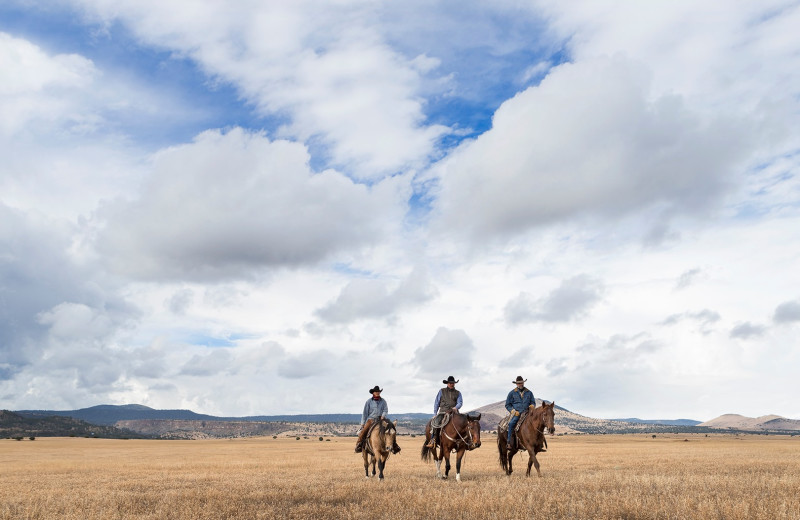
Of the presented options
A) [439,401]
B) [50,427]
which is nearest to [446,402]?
[439,401]

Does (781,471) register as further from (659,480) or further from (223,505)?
(223,505)

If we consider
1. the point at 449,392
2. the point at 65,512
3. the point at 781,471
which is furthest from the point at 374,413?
the point at 781,471

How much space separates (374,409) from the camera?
2186 cm

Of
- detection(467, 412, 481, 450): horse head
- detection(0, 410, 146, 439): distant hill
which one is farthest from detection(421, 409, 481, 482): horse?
detection(0, 410, 146, 439): distant hill

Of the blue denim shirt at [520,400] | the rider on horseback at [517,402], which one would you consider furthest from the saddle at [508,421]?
the blue denim shirt at [520,400]

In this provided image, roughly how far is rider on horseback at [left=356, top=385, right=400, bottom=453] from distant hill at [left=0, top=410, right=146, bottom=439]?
148 meters

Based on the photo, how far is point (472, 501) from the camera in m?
12.7

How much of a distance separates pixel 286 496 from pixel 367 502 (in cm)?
257

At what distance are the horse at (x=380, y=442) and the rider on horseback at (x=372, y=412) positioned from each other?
0.37 m

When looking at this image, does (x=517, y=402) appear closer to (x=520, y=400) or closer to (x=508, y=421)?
(x=520, y=400)

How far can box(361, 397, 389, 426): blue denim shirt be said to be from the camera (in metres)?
21.7

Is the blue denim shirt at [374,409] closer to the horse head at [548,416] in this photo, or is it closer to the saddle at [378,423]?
the saddle at [378,423]

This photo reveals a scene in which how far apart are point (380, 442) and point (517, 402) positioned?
566 centimetres

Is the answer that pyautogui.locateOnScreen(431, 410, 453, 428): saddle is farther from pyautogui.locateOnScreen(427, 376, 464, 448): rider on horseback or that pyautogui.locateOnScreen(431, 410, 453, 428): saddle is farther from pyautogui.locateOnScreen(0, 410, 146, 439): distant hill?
pyautogui.locateOnScreen(0, 410, 146, 439): distant hill
